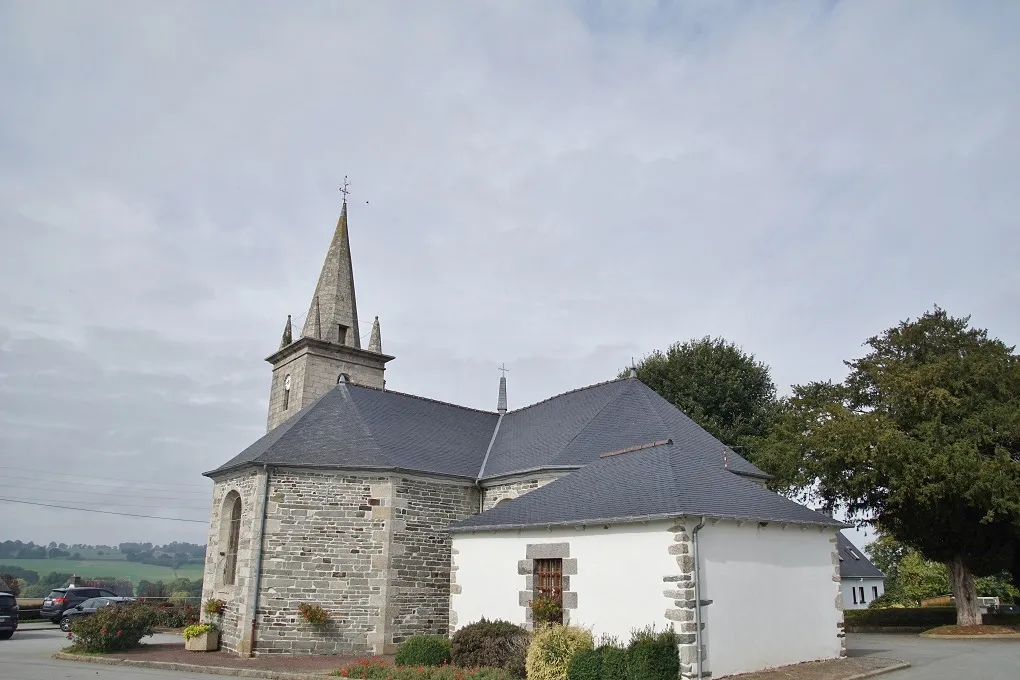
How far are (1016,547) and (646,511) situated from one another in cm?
1889

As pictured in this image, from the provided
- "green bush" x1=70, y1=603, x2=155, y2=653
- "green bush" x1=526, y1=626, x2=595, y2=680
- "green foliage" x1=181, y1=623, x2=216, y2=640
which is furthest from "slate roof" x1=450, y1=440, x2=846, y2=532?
"green bush" x1=70, y1=603, x2=155, y2=653

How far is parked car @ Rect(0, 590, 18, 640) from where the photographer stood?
841 inches

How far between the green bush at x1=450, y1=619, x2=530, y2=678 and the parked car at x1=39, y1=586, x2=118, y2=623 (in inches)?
852

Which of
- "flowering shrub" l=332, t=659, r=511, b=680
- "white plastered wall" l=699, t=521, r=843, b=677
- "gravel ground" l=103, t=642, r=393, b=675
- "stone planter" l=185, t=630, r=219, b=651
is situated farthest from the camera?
"stone planter" l=185, t=630, r=219, b=651

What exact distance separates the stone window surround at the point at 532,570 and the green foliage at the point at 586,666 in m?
1.90

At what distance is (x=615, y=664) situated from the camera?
1114cm

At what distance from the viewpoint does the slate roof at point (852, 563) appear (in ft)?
143

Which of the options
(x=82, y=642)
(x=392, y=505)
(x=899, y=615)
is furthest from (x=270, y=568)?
(x=899, y=615)

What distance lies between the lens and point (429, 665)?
1359cm

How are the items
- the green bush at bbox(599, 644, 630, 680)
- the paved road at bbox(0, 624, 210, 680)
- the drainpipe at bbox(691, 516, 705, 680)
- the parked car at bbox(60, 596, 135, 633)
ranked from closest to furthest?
the green bush at bbox(599, 644, 630, 680), the drainpipe at bbox(691, 516, 705, 680), the paved road at bbox(0, 624, 210, 680), the parked car at bbox(60, 596, 135, 633)

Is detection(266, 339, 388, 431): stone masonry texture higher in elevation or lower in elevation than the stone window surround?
higher

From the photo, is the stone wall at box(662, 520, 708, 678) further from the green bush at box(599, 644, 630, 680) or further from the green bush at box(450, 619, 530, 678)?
the green bush at box(450, 619, 530, 678)

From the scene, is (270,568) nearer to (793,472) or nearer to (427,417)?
(427,417)

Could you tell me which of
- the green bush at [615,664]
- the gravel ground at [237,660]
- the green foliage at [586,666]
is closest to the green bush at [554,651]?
the green foliage at [586,666]
